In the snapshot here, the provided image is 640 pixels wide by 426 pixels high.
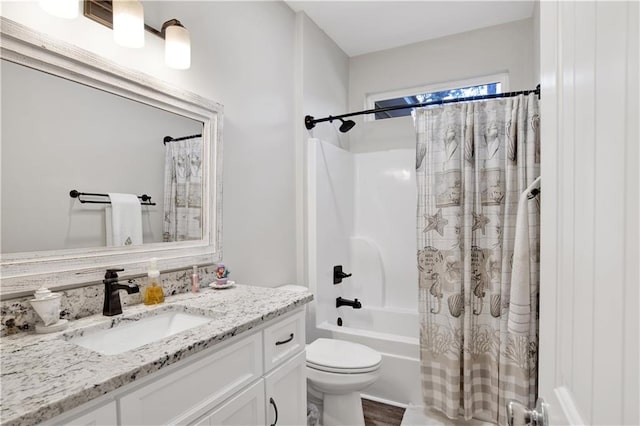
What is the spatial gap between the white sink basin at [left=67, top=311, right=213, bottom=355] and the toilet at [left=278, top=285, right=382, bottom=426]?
0.87 metres

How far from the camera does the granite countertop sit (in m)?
0.69

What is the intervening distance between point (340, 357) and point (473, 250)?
1052 mm

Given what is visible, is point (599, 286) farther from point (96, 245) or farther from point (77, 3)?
point (77, 3)

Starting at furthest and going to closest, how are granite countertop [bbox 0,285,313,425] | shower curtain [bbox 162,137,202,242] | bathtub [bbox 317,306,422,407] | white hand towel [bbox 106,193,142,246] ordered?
bathtub [bbox 317,306,422,407] → shower curtain [bbox 162,137,202,242] → white hand towel [bbox 106,193,142,246] → granite countertop [bbox 0,285,313,425]

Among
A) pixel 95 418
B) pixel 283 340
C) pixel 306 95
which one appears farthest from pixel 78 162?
pixel 306 95

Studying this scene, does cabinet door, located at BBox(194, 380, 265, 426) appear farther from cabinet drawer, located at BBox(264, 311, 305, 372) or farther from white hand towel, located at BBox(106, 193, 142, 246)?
white hand towel, located at BBox(106, 193, 142, 246)

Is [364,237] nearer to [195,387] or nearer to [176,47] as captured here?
[176,47]

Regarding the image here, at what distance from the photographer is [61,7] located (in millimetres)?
1128

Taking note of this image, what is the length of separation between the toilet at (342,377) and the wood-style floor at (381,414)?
0.90ft

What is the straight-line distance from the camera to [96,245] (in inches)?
50.7

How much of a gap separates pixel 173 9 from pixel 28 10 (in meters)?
0.63

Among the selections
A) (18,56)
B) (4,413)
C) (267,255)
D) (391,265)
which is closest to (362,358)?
(267,255)

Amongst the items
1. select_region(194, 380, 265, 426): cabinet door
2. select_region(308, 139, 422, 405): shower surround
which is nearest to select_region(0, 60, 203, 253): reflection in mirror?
select_region(194, 380, 265, 426): cabinet door

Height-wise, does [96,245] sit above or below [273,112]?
below
